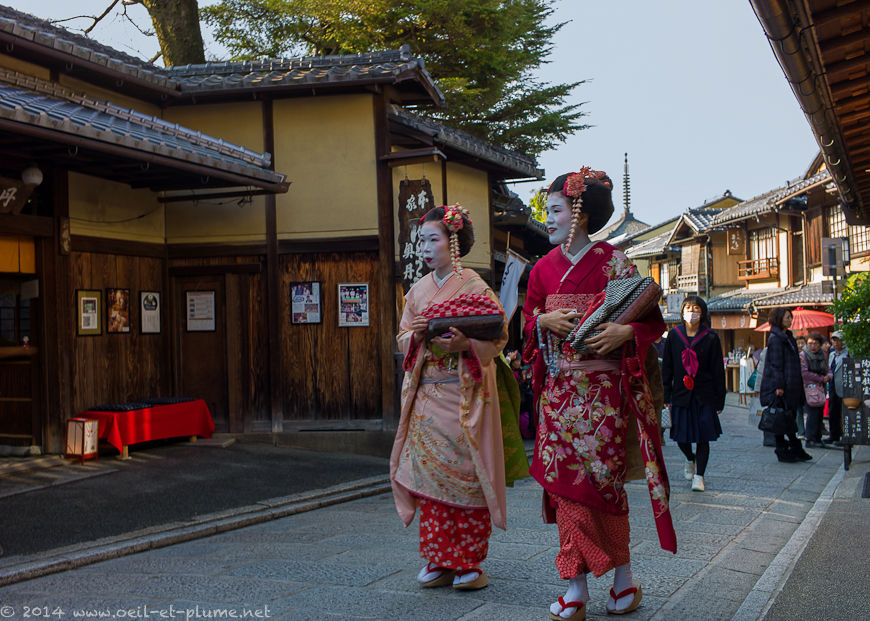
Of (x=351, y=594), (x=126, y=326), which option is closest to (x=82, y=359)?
(x=126, y=326)

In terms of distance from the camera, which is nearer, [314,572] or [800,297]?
[314,572]

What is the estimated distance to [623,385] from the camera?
4.46 meters

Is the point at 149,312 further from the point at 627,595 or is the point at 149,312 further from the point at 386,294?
the point at 627,595

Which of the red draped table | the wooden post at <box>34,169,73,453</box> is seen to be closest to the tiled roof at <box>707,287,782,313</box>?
the red draped table

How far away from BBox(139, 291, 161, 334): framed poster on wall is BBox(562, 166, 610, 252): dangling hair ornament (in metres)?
8.36

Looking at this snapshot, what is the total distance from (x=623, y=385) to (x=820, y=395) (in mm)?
9899

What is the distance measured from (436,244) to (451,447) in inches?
50.1

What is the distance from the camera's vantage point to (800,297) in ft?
90.7

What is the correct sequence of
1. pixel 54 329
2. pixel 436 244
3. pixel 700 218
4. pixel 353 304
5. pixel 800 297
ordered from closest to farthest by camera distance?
pixel 436 244 → pixel 54 329 → pixel 353 304 → pixel 800 297 → pixel 700 218

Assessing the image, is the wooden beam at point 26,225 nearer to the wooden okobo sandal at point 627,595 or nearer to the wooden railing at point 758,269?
the wooden okobo sandal at point 627,595

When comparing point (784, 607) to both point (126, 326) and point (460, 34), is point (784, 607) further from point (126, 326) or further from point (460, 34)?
point (460, 34)

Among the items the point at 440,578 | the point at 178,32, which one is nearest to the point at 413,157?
the point at 440,578

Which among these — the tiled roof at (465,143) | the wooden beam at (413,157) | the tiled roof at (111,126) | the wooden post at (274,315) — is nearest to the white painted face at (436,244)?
the tiled roof at (111,126)

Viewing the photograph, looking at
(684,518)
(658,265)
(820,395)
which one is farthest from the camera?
(658,265)
